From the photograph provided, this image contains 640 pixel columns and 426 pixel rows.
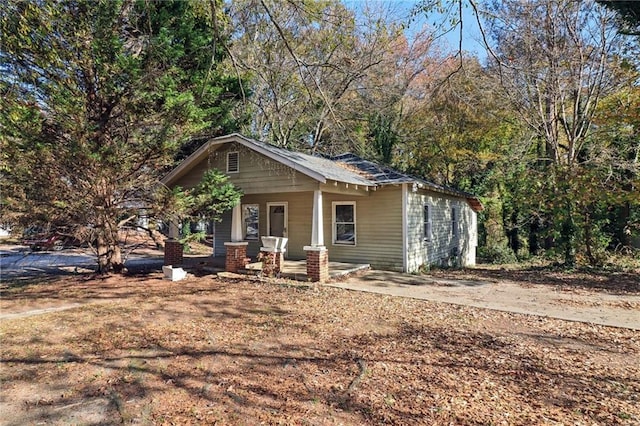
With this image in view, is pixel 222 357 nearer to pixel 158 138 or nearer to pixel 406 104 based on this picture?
pixel 158 138

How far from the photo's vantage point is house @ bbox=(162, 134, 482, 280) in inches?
399

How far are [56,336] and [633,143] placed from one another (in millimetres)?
18608

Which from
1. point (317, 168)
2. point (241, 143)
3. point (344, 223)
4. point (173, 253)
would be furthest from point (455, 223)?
point (173, 253)

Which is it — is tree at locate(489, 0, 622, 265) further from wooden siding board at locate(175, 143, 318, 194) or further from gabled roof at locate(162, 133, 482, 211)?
wooden siding board at locate(175, 143, 318, 194)

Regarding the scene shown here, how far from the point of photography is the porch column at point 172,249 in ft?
38.8

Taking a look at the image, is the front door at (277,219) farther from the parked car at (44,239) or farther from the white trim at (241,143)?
the parked car at (44,239)

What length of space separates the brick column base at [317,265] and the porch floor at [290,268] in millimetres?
338

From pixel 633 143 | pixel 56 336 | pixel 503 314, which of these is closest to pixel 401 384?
pixel 503 314

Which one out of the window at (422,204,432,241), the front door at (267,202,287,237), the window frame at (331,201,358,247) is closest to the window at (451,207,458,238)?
the window at (422,204,432,241)

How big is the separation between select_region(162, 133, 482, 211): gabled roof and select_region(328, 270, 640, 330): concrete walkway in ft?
9.29

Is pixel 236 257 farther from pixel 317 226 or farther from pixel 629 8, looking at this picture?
pixel 629 8

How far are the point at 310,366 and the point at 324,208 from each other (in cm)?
884

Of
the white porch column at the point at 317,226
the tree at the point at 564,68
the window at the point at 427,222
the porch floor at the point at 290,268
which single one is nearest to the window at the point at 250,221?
the porch floor at the point at 290,268

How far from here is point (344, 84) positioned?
18.3 meters
